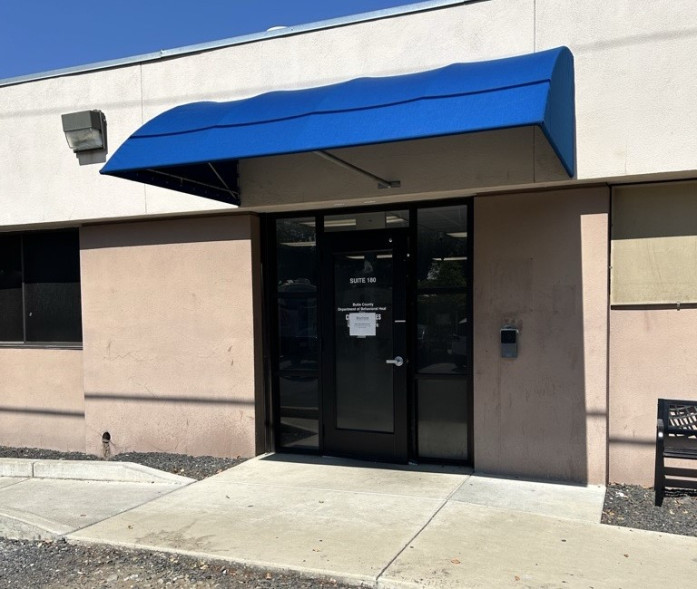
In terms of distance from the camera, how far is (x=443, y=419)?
6516 mm

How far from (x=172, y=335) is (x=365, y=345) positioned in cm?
227

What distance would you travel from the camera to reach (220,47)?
704cm

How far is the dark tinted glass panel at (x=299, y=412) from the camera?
7.09m

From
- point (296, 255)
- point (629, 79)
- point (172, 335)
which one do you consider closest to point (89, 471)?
point (172, 335)

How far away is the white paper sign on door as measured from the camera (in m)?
6.71

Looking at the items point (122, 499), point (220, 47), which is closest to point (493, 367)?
point (122, 499)

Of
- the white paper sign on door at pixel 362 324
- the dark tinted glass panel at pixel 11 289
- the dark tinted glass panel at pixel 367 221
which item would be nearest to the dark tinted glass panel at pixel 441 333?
the white paper sign on door at pixel 362 324

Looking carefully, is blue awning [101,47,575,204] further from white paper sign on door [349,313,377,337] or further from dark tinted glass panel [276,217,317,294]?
white paper sign on door [349,313,377,337]

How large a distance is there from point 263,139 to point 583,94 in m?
2.82

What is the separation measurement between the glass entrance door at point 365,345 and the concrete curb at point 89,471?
172 cm

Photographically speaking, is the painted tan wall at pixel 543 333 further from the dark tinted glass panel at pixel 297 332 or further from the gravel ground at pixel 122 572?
the gravel ground at pixel 122 572

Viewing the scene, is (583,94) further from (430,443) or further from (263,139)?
(430,443)

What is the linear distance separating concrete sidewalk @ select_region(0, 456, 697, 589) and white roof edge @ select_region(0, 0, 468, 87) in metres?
4.46

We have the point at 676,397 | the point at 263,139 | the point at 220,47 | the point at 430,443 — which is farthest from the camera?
the point at 220,47
